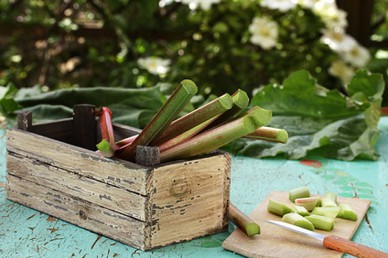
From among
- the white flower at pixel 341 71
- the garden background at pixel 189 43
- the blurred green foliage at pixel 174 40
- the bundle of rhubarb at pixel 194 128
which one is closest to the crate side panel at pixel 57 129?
the bundle of rhubarb at pixel 194 128

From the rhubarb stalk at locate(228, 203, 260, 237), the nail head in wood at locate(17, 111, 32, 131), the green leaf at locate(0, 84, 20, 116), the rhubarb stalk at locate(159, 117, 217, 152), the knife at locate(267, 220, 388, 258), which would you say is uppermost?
the rhubarb stalk at locate(159, 117, 217, 152)

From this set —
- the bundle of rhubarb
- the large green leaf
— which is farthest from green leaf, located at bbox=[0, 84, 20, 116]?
the bundle of rhubarb

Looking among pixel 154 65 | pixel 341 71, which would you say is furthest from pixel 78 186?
pixel 341 71

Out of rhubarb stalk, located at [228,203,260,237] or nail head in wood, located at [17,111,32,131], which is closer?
rhubarb stalk, located at [228,203,260,237]

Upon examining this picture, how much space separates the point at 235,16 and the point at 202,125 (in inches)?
95.8

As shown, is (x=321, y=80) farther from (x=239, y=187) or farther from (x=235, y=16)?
(x=239, y=187)

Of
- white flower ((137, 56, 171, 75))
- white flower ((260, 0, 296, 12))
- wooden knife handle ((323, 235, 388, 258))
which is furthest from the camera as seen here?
white flower ((137, 56, 171, 75))

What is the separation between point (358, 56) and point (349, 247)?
7.68ft

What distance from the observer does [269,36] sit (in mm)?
3518

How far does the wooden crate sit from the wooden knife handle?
216mm

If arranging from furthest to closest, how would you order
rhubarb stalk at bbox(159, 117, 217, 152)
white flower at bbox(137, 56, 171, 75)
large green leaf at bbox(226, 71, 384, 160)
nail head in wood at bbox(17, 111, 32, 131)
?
white flower at bbox(137, 56, 171, 75), large green leaf at bbox(226, 71, 384, 160), nail head in wood at bbox(17, 111, 32, 131), rhubarb stalk at bbox(159, 117, 217, 152)

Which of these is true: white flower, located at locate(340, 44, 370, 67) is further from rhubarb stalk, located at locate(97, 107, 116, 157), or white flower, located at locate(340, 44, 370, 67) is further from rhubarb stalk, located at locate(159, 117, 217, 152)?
rhubarb stalk, located at locate(159, 117, 217, 152)

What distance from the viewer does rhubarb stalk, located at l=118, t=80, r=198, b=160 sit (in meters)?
1.30

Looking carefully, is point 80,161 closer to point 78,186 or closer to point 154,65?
point 78,186
